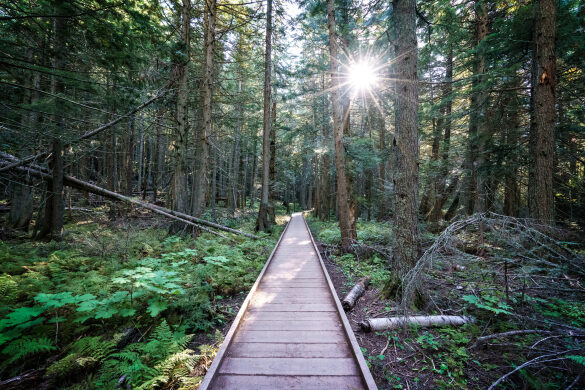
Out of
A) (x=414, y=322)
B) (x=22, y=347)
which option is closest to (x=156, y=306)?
(x=22, y=347)

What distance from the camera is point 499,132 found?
8.52 meters

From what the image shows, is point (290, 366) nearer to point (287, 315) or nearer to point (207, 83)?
point (287, 315)

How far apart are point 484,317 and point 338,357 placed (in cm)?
293

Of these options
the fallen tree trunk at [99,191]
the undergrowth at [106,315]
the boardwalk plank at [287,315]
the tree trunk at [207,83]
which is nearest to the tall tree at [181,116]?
the fallen tree trunk at [99,191]

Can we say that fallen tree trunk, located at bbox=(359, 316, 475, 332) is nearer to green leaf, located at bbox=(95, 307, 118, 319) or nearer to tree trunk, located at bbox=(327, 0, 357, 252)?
green leaf, located at bbox=(95, 307, 118, 319)

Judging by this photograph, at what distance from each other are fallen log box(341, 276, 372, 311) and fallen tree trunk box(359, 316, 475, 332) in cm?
70

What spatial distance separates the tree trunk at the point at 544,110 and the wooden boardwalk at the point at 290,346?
600 cm

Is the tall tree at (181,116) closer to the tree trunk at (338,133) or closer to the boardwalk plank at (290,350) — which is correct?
the tree trunk at (338,133)

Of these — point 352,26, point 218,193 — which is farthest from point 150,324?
point 218,193

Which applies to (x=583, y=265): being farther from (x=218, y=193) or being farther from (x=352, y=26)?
(x=218, y=193)

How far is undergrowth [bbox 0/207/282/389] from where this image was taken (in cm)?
245

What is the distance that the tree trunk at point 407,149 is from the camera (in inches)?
170

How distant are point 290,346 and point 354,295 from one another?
216cm

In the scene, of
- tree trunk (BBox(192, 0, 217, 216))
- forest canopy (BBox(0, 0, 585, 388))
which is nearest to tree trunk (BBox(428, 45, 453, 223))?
forest canopy (BBox(0, 0, 585, 388))
